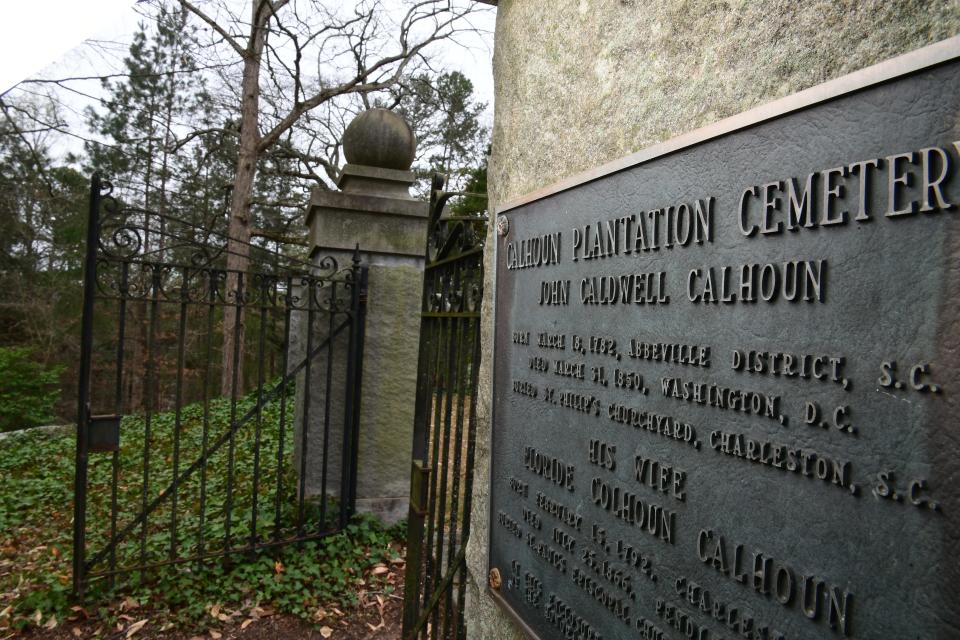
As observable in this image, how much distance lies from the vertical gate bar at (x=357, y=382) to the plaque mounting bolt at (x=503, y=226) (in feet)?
9.50

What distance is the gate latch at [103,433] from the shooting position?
12.1 feet

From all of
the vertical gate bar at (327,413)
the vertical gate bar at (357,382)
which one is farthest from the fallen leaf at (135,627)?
the vertical gate bar at (357,382)

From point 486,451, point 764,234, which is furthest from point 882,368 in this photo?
point 486,451

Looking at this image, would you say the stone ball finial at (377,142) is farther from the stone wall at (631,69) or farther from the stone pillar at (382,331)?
the stone wall at (631,69)

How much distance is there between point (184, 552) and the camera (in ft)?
14.3

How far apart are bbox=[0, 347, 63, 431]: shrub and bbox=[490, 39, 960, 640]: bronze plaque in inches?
582

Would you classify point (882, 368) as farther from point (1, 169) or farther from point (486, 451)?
point (1, 169)

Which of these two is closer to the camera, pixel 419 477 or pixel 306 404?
pixel 419 477

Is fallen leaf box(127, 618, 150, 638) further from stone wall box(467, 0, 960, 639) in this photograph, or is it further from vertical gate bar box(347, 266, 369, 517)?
stone wall box(467, 0, 960, 639)

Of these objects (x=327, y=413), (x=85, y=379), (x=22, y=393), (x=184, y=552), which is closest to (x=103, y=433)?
(x=85, y=379)

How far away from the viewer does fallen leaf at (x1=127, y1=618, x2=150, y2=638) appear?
3556 mm

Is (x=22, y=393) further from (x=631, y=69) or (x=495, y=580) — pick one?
(x=631, y=69)

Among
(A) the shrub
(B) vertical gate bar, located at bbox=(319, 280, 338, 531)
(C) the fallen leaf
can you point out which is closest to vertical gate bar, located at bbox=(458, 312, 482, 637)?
(B) vertical gate bar, located at bbox=(319, 280, 338, 531)

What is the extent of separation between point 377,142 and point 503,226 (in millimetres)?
3563
